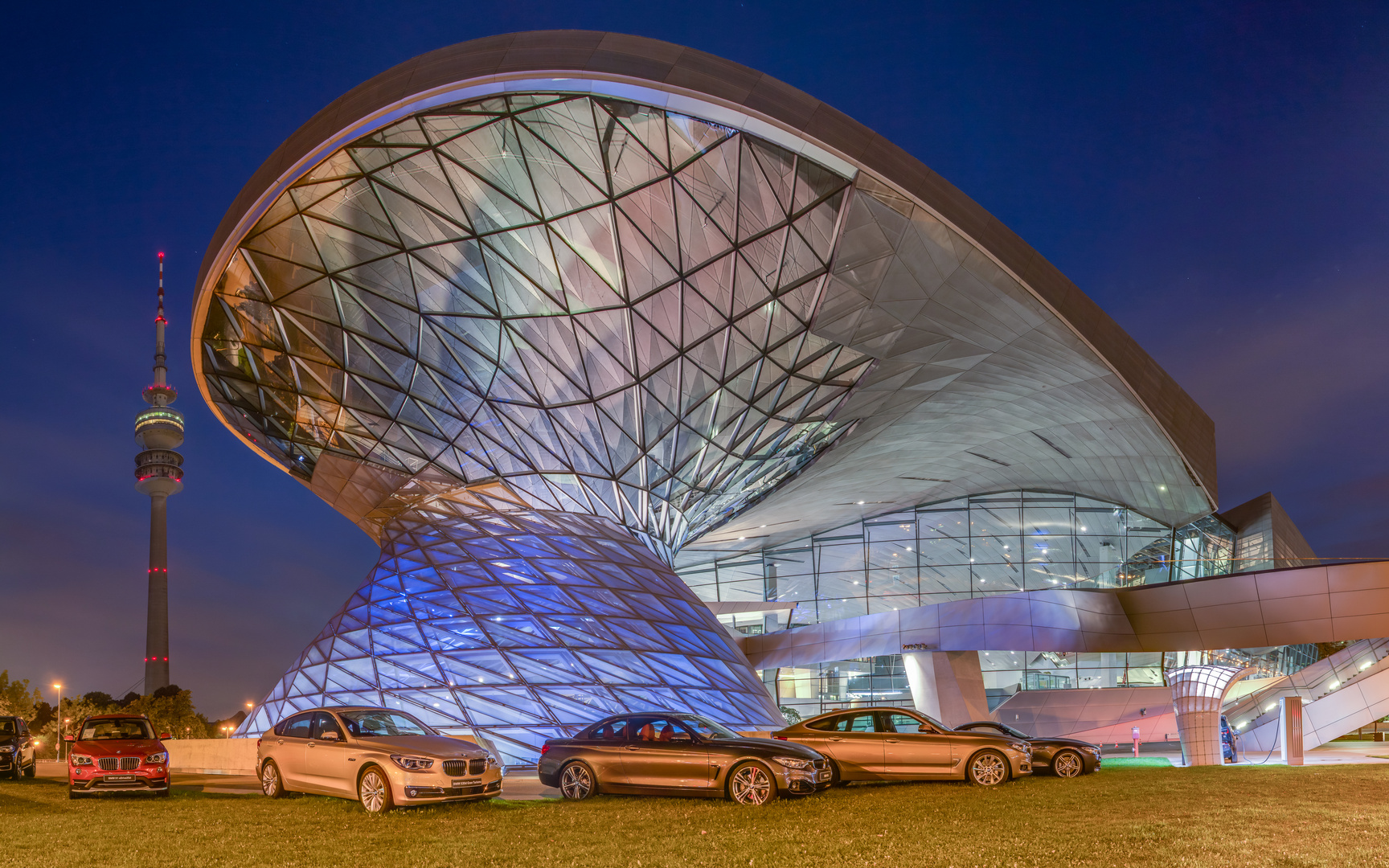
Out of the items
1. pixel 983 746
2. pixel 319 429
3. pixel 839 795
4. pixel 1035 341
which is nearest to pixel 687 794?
pixel 839 795

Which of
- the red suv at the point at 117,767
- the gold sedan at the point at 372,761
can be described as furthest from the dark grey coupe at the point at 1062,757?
the red suv at the point at 117,767

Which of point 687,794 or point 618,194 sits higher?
point 618,194

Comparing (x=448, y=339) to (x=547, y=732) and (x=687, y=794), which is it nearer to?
(x=547, y=732)

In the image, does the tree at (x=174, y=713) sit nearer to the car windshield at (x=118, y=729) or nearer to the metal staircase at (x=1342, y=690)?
the car windshield at (x=118, y=729)

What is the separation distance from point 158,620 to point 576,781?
145 m

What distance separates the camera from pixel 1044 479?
52031 millimetres

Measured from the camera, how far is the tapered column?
134 metres

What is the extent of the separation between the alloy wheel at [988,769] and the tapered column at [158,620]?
477ft

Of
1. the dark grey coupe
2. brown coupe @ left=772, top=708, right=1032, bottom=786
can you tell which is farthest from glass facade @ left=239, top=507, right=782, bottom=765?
brown coupe @ left=772, top=708, right=1032, bottom=786

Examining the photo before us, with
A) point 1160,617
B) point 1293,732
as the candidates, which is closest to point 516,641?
point 1293,732

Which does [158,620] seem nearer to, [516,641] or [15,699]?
[15,699]

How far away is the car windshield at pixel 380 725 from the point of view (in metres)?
14.2

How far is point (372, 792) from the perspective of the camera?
12883 millimetres

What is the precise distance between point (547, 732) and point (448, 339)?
529 inches
